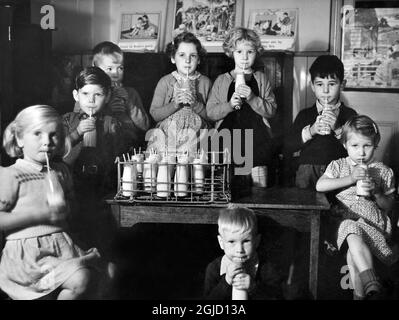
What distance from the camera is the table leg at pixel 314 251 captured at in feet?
4.26

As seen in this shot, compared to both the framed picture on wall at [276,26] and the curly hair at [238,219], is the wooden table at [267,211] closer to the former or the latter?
the curly hair at [238,219]

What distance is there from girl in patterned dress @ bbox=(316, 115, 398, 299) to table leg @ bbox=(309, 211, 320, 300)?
0.07m

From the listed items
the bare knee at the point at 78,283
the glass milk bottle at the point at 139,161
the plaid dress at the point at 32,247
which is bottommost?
the bare knee at the point at 78,283

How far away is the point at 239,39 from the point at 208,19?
0.09 meters

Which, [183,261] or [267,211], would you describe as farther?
[183,261]

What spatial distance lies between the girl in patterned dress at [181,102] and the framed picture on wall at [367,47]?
1.14 ft

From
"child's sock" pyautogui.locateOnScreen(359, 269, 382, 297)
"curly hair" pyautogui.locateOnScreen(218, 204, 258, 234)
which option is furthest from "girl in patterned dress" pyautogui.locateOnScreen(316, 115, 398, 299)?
"curly hair" pyautogui.locateOnScreen(218, 204, 258, 234)

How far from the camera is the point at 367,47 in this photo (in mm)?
1352

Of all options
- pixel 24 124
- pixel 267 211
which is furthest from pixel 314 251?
pixel 24 124

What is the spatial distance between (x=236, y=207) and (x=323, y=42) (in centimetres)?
45

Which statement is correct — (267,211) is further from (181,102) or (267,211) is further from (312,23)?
(312,23)

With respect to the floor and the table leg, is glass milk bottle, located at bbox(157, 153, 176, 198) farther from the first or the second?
the table leg

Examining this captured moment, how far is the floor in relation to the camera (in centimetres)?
135

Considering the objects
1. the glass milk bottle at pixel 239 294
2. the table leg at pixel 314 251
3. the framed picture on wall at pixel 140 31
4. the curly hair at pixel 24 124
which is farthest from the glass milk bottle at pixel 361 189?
the curly hair at pixel 24 124
